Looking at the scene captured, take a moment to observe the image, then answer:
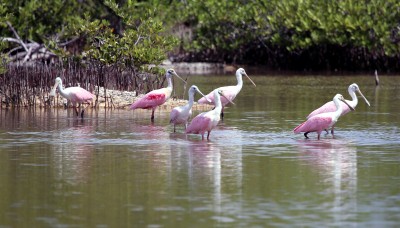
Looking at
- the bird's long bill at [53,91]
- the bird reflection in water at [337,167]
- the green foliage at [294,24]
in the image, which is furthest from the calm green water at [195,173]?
the green foliage at [294,24]

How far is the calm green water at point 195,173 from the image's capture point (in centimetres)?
961

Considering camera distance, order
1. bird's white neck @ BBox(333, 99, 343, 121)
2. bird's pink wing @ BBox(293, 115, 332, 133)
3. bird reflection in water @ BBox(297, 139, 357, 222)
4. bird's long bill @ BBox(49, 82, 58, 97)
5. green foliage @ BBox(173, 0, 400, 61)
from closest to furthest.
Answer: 1. bird reflection in water @ BBox(297, 139, 357, 222)
2. bird's pink wing @ BBox(293, 115, 332, 133)
3. bird's white neck @ BBox(333, 99, 343, 121)
4. bird's long bill @ BBox(49, 82, 58, 97)
5. green foliage @ BBox(173, 0, 400, 61)

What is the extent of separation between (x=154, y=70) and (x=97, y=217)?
1457 centimetres

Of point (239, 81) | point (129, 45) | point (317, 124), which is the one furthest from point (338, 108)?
point (129, 45)

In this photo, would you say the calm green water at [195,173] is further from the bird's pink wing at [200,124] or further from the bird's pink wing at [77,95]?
the bird's pink wing at [77,95]

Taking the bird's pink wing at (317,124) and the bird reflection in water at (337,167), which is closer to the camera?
the bird reflection in water at (337,167)

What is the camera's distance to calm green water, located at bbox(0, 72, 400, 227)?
31.5ft

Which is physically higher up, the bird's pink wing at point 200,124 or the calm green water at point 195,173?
the bird's pink wing at point 200,124

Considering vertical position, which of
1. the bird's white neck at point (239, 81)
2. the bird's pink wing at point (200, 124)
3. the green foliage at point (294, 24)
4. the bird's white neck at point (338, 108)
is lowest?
the bird's pink wing at point (200, 124)

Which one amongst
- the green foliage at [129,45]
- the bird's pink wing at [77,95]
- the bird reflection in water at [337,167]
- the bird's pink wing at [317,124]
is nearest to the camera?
the bird reflection in water at [337,167]

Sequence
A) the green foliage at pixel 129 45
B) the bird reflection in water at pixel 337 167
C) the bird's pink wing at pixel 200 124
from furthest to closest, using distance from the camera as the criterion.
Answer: the green foliage at pixel 129 45 → the bird's pink wing at pixel 200 124 → the bird reflection in water at pixel 337 167

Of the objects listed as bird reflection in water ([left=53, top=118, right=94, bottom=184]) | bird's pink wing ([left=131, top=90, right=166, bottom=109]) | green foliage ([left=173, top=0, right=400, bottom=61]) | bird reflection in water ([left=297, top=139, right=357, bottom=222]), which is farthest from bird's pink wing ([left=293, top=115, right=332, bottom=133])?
green foliage ([left=173, top=0, right=400, bottom=61])

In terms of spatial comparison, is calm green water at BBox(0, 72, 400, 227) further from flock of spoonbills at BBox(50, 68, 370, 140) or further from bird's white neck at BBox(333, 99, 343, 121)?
bird's white neck at BBox(333, 99, 343, 121)

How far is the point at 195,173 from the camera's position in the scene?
12047 mm
